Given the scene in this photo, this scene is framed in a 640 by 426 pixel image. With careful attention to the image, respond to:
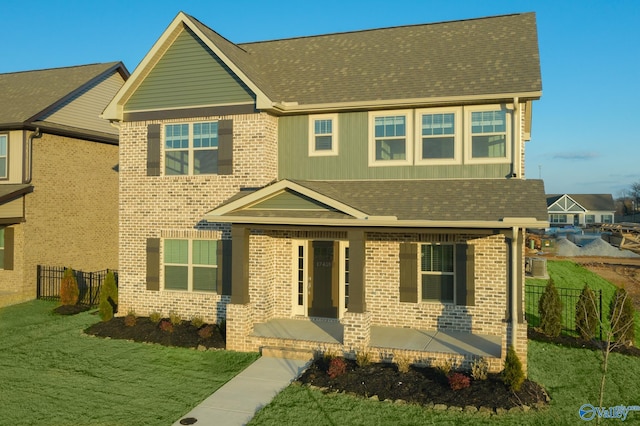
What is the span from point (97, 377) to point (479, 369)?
8.03 meters

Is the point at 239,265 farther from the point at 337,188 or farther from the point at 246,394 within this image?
the point at 246,394

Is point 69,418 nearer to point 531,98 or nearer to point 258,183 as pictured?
point 258,183

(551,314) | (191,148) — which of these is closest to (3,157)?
(191,148)

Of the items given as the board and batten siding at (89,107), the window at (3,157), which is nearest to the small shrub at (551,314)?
the board and batten siding at (89,107)

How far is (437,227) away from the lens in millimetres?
12242

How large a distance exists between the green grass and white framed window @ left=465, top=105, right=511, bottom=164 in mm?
7654

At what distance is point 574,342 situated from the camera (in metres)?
14.0

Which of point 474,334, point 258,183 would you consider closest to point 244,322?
point 258,183

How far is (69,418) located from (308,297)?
24.6ft

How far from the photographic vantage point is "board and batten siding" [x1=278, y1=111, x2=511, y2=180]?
14.1 meters

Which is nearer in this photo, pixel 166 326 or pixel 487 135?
pixel 487 135

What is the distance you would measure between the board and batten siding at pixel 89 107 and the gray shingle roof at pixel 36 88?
393mm

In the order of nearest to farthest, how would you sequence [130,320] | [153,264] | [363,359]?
1. [363,359]
2. [130,320]
3. [153,264]

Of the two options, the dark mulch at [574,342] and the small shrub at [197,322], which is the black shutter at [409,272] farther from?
the small shrub at [197,322]
